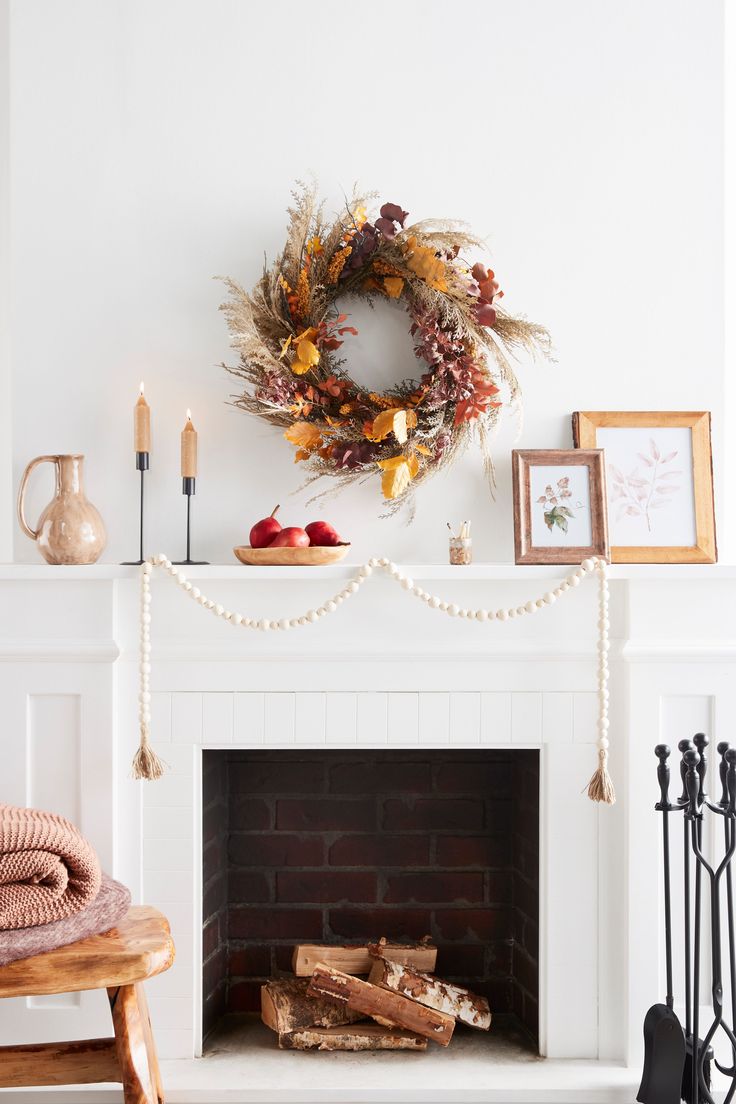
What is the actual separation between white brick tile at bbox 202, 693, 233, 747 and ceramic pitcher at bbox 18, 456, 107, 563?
0.39 meters

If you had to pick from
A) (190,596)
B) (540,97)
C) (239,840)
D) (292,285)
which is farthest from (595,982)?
(540,97)

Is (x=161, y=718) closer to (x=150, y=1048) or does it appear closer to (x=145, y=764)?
(x=145, y=764)

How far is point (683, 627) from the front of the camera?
2012 millimetres

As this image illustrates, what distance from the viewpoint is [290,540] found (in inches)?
76.7

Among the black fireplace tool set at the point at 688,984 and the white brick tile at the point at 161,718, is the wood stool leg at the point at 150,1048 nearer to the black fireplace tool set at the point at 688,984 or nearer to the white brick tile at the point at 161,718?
the white brick tile at the point at 161,718

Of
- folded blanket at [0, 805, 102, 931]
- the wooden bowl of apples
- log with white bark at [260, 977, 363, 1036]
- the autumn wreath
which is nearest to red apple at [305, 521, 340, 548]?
the wooden bowl of apples

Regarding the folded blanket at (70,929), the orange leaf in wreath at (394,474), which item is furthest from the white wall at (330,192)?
the folded blanket at (70,929)

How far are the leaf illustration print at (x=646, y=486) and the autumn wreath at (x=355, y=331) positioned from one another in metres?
0.31

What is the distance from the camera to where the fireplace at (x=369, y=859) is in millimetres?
2293

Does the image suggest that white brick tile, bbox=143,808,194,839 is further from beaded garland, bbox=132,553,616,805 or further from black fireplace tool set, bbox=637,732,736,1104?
black fireplace tool set, bbox=637,732,736,1104

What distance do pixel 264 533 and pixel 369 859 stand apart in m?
0.87

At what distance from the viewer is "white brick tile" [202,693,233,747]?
2.03 metres

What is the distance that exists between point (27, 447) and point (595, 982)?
5.58 ft

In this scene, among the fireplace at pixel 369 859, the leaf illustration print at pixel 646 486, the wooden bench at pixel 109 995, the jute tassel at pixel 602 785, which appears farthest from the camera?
the fireplace at pixel 369 859
